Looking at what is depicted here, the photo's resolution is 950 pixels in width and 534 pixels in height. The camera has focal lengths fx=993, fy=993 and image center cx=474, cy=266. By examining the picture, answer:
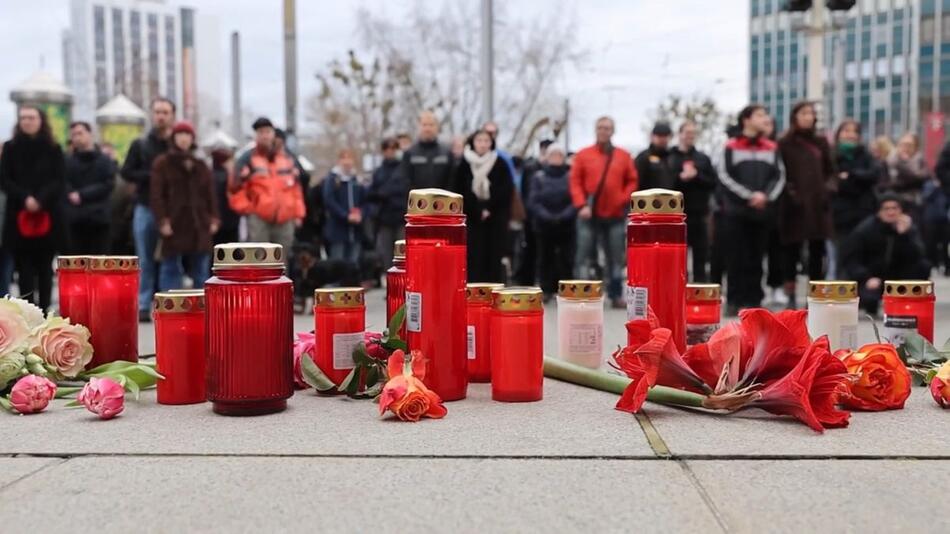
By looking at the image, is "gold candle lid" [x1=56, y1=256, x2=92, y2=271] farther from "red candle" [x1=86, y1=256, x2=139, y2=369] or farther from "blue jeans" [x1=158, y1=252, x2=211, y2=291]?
"blue jeans" [x1=158, y1=252, x2=211, y2=291]

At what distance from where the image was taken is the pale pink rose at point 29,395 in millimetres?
3584

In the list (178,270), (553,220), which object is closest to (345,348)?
(178,270)

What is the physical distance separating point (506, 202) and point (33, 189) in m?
3.80

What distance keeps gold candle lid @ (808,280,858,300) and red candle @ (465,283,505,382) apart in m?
1.36

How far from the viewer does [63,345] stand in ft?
12.6

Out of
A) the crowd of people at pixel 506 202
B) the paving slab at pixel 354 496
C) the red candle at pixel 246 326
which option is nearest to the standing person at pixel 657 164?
the crowd of people at pixel 506 202

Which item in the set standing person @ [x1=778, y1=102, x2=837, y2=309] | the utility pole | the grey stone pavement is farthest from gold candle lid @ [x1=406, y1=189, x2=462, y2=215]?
the utility pole

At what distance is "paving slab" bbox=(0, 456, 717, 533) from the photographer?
7.45 ft

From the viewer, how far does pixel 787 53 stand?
7119 centimetres

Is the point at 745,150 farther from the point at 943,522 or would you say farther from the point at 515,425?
the point at 943,522

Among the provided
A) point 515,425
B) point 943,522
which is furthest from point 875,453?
point 515,425

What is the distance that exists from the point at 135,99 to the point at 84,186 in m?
32.8

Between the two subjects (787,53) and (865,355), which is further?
(787,53)

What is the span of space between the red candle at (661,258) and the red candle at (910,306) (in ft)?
3.18
